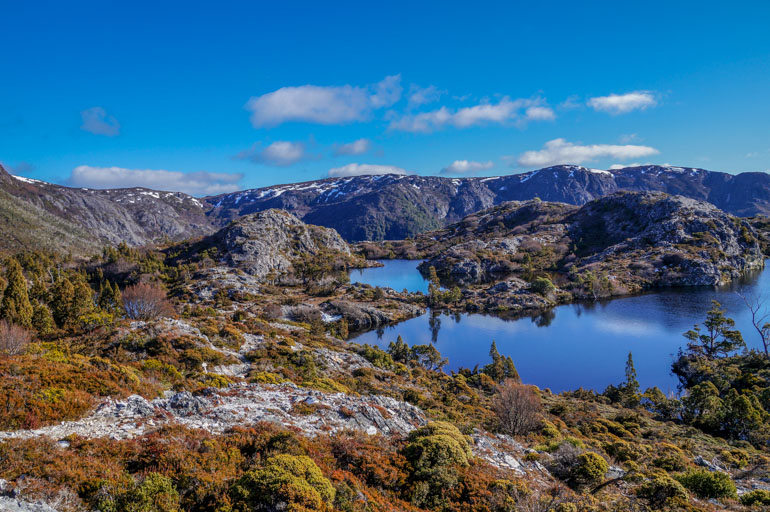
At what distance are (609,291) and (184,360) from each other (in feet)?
370

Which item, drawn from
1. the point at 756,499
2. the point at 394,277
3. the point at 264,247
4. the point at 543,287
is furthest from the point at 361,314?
the point at 264,247

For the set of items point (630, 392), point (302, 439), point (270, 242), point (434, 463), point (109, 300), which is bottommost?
point (630, 392)

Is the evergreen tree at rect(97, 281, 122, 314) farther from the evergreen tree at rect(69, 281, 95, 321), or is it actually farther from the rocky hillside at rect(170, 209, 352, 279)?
the rocky hillside at rect(170, 209, 352, 279)

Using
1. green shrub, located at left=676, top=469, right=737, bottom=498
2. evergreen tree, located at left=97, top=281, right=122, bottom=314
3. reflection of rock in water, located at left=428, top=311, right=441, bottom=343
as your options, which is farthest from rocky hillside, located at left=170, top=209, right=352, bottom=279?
green shrub, located at left=676, top=469, right=737, bottom=498

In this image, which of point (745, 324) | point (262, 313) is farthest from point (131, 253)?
point (745, 324)

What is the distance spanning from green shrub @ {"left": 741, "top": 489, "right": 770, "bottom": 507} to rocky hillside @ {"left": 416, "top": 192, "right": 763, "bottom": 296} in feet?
325

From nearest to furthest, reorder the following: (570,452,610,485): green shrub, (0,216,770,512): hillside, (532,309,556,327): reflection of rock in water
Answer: (0,216,770,512): hillside, (570,452,610,485): green shrub, (532,309,556,327): reflection of rock in water

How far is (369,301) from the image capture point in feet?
325

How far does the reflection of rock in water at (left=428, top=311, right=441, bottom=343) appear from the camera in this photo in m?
75.7

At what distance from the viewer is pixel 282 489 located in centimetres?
924

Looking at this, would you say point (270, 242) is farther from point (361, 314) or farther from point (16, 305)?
point (16, 305)

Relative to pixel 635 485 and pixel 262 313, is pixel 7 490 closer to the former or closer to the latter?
pixel 635 485

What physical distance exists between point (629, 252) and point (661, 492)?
153 meters

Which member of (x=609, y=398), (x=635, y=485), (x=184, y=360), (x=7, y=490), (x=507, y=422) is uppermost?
(x=7, y=490)
